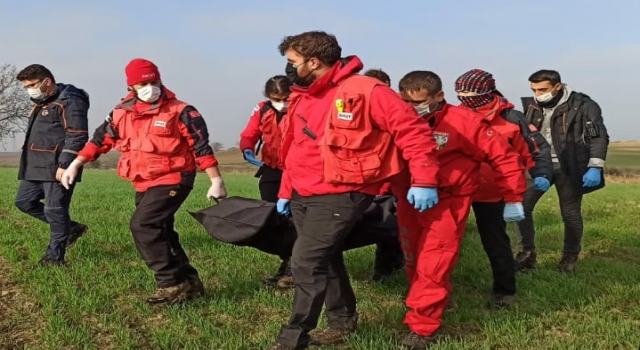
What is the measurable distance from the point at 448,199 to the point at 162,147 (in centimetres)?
237

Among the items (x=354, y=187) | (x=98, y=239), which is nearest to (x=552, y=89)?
(x=354, y=187)

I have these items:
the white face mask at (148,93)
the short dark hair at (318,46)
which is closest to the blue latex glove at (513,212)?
the short dark hair at (318,46)

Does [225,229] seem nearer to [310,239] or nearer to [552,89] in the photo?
[310,239]

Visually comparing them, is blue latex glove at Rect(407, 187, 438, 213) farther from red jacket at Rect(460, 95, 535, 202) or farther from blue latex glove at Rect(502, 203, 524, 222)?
red jacket at Rect(460, 95, 535, 202)

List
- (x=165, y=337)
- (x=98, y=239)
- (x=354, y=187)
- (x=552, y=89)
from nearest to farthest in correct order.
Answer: (x=354, y=187) → (x=165, y=337) → (x=552, y=89) → (x=98, y=239)

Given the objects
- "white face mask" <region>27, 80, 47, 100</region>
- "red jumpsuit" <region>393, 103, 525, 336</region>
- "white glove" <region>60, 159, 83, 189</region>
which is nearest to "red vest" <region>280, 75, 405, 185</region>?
"red jumpsuit" <region>393, 103, 525, 336</region>

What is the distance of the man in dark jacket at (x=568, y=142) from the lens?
657 cm

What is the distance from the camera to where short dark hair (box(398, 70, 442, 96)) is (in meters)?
4.31

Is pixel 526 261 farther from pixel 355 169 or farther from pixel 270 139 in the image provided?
pixel 355 169

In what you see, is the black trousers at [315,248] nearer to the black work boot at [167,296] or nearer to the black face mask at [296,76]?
the black face mask at [296,76]

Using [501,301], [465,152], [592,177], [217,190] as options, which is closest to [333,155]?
[465,152]

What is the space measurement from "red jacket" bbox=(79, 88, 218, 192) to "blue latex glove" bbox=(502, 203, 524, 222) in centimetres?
247

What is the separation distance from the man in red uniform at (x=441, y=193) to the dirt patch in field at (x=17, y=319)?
2682mm

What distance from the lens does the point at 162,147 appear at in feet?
16.2
